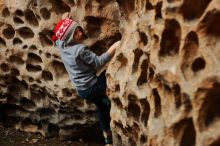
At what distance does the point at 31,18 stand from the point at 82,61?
2.79ft

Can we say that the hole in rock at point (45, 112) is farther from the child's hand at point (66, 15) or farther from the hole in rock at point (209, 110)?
the hole in rock at point (209, 110)

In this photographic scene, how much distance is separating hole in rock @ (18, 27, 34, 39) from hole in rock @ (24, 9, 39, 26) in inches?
2.6

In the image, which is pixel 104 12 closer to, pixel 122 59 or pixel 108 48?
pixel 108 48

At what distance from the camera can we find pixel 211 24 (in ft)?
7.66

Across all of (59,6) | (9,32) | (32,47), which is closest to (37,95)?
(32,47)

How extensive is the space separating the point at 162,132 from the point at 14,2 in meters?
2.21

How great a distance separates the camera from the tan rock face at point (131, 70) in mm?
2342

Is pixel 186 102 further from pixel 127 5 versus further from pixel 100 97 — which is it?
pixel 100 97

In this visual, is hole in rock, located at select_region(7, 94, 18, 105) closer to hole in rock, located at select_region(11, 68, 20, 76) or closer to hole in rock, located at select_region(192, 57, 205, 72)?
hole in rock, located at select_region(11, 68, 20, 76)

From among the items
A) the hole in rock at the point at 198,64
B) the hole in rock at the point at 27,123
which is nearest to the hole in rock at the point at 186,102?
the hole in rock at the point at 198,64

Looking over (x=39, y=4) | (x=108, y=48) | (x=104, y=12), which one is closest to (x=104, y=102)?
(x=108, y=48)

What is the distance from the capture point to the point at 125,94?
3197 mm

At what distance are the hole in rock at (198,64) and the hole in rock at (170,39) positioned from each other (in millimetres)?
200

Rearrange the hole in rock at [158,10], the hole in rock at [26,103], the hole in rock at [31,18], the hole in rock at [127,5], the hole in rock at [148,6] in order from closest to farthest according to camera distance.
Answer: the hole in rock at [158,10]
the hole in rock at [148,6]
the hole in rock at [127,5]
the hole in rock at [31,18]
the hole in rock at [26,103]
